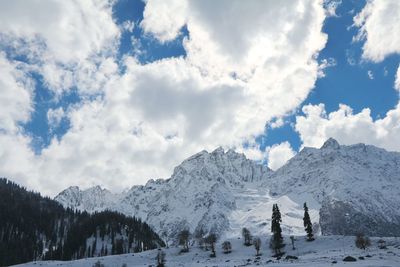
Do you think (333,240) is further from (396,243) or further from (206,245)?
(206,245)

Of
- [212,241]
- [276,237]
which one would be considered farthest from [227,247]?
[276,237]

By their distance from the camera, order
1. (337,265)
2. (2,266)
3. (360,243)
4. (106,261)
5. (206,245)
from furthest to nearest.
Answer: (2,266) < (206,245) < (106,261) < (360,243) < (337,265)

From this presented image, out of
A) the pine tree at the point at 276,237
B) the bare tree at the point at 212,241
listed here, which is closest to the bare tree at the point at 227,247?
the bare tree at the point at 212,241

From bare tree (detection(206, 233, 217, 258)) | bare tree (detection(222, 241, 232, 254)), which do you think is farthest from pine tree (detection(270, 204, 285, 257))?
bare tree (detection(206, 233, 217, 258))

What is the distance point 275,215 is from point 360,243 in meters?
34.4

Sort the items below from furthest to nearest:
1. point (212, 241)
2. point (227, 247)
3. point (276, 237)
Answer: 1. point (212, 241)
2. point (227, 247)
3. point (276, 237)

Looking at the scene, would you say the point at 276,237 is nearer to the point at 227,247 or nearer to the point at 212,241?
the point at 227,247

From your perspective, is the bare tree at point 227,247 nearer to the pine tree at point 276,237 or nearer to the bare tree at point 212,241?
the bare tree at point 212,241

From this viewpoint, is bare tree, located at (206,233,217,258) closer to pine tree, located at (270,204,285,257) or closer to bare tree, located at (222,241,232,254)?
bare tree, located at (222,241,232,254)

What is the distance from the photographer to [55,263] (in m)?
149

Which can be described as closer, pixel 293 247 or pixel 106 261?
pixel 293 247

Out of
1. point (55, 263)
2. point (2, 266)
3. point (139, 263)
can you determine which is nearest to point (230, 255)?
point (139, 263)

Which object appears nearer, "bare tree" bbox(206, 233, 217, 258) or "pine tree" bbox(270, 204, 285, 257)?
"pine tree" bbox(270, 204, 285, 257)

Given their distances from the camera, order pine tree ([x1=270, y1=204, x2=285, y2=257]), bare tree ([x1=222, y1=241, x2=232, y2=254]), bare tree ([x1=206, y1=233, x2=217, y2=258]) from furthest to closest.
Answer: bare tree ([x1=222, y1=241, x2=232, y2=254]) → bare tree ([x1=206, y1=233, x2=217, y2=258]) → pine tree ([x1=270, y1=204, x2=285, y2=257])
